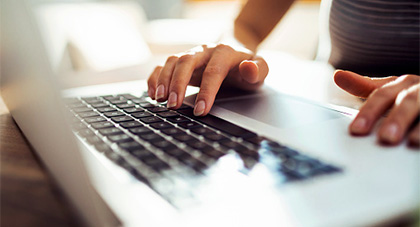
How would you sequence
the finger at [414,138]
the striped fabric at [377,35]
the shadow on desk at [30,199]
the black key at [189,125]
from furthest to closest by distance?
the striped fabric at [377,35] → the black key at [189,125] → the finger at [414,138] → the shadow on desk at [30,199]

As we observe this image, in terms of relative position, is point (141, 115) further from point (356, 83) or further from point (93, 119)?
point (356, 83)

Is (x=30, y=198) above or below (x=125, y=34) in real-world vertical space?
above

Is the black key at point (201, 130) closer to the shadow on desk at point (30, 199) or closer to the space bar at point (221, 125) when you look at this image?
the space bar at point (221, 125)

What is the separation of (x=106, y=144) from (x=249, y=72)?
31 cm

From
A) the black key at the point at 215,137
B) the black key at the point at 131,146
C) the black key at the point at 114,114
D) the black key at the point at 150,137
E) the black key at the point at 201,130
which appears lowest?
the black key at the point at 114,114

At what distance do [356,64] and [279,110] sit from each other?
0.43 metres

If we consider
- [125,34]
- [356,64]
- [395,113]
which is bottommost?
[125,34]

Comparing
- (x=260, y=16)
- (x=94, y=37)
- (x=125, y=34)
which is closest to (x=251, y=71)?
(x=260, y=16)

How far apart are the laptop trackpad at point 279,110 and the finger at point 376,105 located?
0.07 m

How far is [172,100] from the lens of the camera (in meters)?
0.54

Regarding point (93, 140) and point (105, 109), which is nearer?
point (93, 140)

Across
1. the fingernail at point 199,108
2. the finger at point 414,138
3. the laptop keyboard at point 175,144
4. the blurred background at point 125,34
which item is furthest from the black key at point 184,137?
the blurred background at point 125,34

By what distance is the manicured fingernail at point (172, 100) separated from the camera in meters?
0.54

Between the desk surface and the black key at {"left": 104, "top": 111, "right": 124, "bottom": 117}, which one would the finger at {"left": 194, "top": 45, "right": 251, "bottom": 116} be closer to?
the black key at {"left": 104, "top": 111, "right": 124, "bottom": 117}
